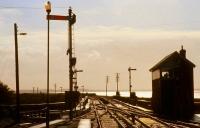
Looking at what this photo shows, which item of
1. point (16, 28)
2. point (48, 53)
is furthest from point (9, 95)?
point (48, 53)

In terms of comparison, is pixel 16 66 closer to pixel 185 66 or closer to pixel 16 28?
pixel 16 28

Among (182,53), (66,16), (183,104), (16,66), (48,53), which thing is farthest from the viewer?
(182,53)

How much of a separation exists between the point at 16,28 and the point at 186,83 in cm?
1739

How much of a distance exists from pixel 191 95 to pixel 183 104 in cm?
137

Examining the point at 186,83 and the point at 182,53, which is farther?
the point at 182,53

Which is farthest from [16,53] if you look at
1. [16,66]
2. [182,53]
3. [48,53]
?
[182,53]

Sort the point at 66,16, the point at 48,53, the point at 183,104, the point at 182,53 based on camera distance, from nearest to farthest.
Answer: the point at 48,53 → the point at 66,16 → the point at 183,104 → the point at 182,53

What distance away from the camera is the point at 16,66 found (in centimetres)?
3906

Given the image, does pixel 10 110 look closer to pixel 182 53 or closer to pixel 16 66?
pixel 16 66

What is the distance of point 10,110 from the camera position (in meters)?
40.4

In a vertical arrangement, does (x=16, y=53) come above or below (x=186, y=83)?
above

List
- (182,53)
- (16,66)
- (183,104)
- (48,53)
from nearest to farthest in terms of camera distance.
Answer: (48,53)
(16,66)
(183,104)
(182,53)

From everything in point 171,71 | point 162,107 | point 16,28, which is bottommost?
point 162,107

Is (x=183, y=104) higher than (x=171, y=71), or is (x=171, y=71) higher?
(x=171, y=71)
